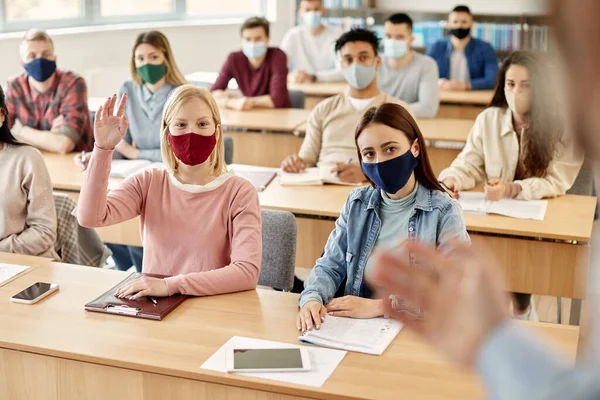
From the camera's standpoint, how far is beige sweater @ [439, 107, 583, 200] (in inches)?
134

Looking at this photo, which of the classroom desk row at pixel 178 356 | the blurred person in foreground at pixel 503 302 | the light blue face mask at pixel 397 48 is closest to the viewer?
the blurred person in foreground at pixel 503 302

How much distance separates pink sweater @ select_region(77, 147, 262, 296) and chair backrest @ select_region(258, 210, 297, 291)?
20 centimetres

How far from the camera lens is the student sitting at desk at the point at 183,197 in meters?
2.47

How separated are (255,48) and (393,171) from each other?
140 inches

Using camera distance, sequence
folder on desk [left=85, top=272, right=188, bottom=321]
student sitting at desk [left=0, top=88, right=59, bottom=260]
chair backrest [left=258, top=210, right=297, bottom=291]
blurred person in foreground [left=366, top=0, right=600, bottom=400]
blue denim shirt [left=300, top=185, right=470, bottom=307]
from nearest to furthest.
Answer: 1. blurred person in foreground [left=366, top=0, right=600, bottom=400]
2. folder on desk [left=85, top=272, right=188, bottom=321]
3. blue denim shirt [left=300, top=185, right=470, bottom=307]
4. chair backrest [left=258, top=210, right=297, bottom=291]
5. student sitting at desk [left=0, top=88, right=59, bottom=260]

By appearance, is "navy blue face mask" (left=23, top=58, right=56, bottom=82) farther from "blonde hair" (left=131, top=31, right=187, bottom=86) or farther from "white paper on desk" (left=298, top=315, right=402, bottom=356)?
"white paper on desk" (left=298, top=315, right=402, bottom=356)


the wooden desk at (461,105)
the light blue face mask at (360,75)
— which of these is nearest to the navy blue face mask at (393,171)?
the light blue face mask at (360,75)

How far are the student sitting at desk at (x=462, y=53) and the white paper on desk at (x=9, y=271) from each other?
14.5ft

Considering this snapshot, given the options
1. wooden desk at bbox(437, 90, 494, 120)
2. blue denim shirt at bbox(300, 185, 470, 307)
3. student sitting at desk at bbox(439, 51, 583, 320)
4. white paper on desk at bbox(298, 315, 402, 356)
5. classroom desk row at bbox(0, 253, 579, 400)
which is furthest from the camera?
wooden desk at bbox(437, 90, 494, 120)

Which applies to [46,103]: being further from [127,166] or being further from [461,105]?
[461,105]

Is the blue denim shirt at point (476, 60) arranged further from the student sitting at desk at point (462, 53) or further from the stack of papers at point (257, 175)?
the stack of papers at point (257, 175)

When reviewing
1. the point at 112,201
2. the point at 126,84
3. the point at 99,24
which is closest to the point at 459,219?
the point at 112,201

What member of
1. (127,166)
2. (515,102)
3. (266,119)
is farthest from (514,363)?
(266,119)

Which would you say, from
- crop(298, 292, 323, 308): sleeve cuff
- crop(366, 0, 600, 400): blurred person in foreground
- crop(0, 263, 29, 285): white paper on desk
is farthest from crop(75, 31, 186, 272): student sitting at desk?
crop(366, 0, 600, 400): blurred person in foreground
